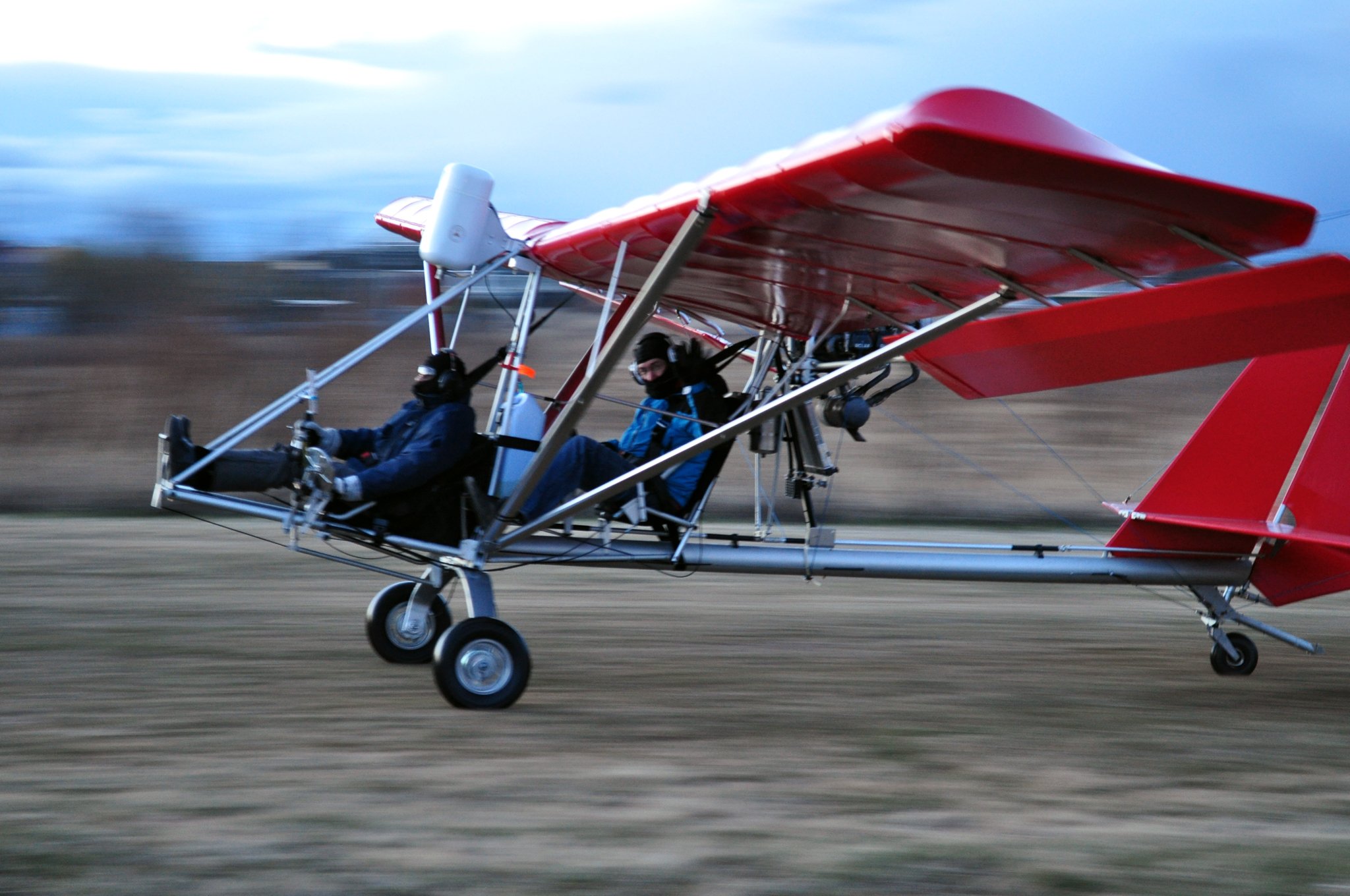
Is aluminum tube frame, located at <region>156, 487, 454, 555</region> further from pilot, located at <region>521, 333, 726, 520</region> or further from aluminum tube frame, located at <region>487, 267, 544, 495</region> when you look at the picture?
pilot, located at <region>521, 333, 726, 520</region>

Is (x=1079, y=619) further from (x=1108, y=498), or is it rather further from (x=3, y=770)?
(x=1108, y=498)

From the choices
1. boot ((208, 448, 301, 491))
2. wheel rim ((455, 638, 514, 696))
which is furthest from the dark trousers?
boot ((208, 448, 301, 491))

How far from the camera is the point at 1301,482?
22.2ft

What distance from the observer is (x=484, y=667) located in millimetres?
5668

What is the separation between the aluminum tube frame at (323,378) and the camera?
17.5 ft

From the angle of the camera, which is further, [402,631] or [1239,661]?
[1239,661]

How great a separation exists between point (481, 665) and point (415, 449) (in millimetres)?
1098

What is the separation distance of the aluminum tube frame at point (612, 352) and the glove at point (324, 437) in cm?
95

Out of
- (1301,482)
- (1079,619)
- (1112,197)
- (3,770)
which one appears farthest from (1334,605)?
(3,770)

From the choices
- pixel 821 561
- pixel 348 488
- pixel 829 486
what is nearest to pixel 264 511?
pixel 348 488

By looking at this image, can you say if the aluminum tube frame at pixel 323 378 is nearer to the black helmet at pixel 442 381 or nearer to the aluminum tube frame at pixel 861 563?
the black helmet at pixel 442 381

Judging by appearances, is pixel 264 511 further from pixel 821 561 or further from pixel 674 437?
pixel 821 561

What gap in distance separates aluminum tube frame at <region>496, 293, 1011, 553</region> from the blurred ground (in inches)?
41.8

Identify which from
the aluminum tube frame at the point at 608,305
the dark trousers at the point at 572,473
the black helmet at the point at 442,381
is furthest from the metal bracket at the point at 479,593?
the aluminum tube frame at the point at 608,305
